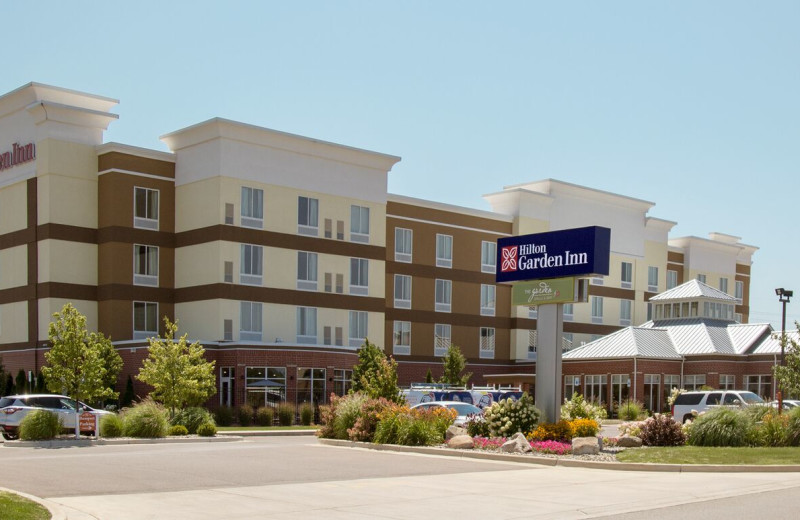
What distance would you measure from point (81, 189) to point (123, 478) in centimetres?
3593

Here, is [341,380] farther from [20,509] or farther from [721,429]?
[20,509]

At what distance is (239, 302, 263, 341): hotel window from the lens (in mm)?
52438

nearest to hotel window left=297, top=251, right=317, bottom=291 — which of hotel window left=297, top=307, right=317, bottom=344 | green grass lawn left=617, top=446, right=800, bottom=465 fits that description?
hotel window left=297, top=307, right=317, bottom=344

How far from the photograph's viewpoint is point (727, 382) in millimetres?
58062

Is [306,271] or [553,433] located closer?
[553,433]

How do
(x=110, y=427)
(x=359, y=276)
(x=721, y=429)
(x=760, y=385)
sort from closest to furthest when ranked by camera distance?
(x=721, y=429) < (x=110, y=427) < (x=760, y=385) < (x=359, y=276)

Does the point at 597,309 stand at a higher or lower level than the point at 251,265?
lower

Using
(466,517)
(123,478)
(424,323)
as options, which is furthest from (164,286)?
(466,517)

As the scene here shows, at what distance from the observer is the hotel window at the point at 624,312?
75.1 meters

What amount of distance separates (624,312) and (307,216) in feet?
103

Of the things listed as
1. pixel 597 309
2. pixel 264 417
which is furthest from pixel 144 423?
pixel 597 309

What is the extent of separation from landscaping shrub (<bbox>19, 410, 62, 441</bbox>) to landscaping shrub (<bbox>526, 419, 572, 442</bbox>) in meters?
15.0

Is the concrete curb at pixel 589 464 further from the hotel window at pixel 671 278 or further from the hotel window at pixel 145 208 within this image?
the hotel window at pixel 671 278

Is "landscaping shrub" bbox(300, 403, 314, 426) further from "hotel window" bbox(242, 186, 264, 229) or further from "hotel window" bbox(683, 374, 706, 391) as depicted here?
"hotel window" bbox(683, 374, 706, 391)
